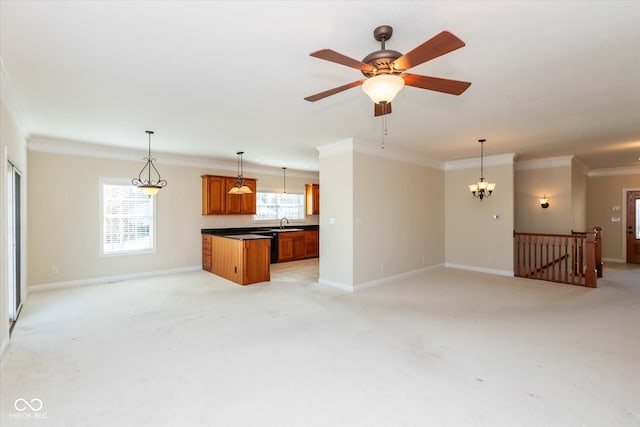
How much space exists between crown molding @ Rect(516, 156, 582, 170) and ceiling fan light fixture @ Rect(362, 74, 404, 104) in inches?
268

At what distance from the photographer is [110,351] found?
299 cm

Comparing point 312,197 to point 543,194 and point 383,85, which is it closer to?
point 543,194

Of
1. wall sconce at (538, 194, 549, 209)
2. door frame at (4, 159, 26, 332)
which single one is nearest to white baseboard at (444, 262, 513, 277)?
wall sconce at (538, 194, 549, 209)

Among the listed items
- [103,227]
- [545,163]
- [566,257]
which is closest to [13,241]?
[103,227]

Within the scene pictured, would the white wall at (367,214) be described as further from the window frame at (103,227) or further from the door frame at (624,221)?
the door frame at (624,221)

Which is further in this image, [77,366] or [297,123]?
[297,123]

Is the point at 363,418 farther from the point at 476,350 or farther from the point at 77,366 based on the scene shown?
the point at 77,366

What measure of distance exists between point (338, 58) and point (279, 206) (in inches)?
297

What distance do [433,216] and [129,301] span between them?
6323mm

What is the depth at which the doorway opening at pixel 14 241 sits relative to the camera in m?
3.79

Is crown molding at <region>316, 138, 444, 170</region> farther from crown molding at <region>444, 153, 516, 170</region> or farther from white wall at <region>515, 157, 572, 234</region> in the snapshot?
white wall at <region>515, 157, 572, 234</region>

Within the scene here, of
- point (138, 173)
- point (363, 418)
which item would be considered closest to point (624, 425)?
point (363, 418)

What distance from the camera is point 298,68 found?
8.66 feet

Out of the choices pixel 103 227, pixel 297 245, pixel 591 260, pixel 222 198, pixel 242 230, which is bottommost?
pixel 297 245
